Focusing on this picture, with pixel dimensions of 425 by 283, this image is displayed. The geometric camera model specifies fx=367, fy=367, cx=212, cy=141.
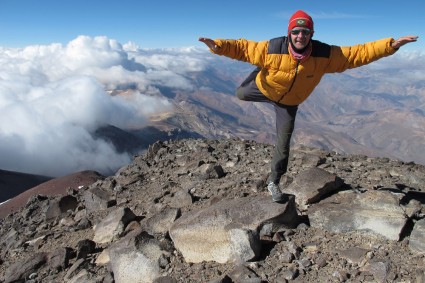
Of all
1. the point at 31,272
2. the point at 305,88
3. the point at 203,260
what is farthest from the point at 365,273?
the point at 31,272

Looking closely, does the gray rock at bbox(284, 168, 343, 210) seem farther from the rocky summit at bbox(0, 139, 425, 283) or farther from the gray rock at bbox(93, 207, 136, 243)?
the gray rock at bbox(93, 207, 136, 243)

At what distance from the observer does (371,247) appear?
27.9 feet

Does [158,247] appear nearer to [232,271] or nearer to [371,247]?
[232,271]

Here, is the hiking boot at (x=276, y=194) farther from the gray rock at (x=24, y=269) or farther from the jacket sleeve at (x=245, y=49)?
the gray rock at (x=24, y=269)

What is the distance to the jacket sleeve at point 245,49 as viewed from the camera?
8.93 m

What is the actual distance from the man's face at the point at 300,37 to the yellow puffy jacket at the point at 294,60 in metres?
0.32

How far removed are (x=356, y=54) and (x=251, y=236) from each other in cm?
508

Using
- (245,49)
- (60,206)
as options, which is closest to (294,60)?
(245,49)

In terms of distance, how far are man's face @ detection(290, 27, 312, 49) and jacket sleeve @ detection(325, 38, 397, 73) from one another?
94cm

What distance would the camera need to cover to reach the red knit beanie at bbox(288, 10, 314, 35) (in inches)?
328

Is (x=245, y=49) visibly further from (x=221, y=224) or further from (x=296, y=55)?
(x=221, y=224)

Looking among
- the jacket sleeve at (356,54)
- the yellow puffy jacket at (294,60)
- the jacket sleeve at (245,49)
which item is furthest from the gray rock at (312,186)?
the jacket sleeve at (245,49)

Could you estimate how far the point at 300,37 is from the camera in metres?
8.41

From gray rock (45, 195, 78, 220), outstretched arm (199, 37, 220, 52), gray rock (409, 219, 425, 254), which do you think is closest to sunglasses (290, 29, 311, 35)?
outstretched arm (199, 37, 220, 52)
